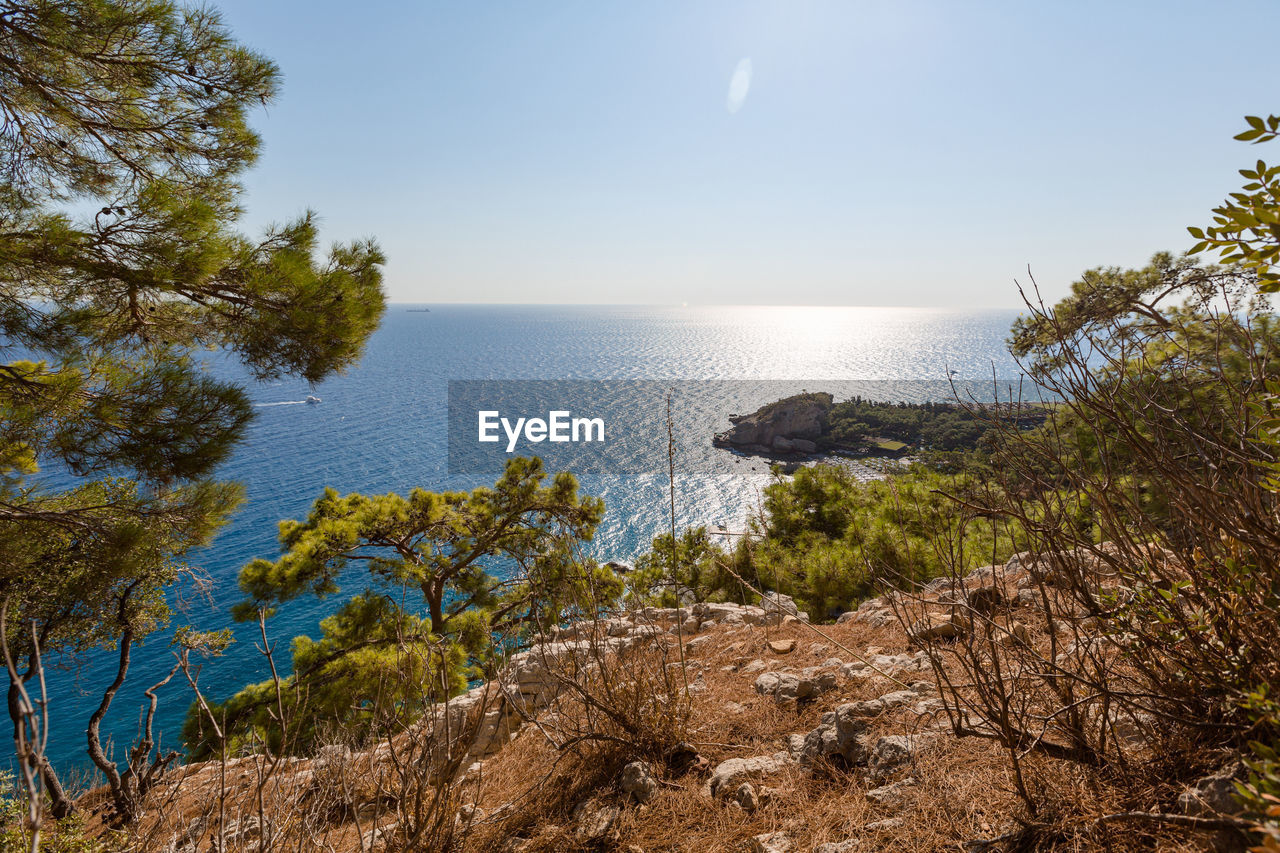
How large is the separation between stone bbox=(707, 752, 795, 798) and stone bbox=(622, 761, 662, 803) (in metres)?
0.24

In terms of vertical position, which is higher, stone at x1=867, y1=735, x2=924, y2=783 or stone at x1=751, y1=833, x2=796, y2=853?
stone at x1=867, y1=735, x2=924, y2=783

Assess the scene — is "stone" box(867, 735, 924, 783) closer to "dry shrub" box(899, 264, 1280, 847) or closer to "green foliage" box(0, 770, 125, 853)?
"dry shrub" box(899, 264, 1280, 847)

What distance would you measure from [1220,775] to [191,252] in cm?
590

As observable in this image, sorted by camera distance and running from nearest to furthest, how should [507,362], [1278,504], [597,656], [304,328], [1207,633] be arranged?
[1278,504] < [1207,633] < [597,656] < [304,328] < [507,362]

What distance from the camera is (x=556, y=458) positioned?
40844 millimetres

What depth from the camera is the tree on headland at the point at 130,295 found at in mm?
4062

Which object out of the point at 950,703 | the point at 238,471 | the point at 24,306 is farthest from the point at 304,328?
the point at 238,471

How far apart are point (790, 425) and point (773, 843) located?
122 ft

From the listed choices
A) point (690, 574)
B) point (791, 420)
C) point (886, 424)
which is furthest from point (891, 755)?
point (791, 420)

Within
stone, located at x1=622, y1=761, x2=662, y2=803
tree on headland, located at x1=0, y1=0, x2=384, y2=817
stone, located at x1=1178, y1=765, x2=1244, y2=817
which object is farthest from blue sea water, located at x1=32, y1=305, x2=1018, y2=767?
stone, located at x1=622, y1=761, x2=662, y2=803

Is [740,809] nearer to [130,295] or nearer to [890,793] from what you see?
[890,793]

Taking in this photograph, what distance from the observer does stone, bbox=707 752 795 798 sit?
7.82 ft

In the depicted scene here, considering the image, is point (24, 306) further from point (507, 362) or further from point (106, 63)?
point (507, 362)

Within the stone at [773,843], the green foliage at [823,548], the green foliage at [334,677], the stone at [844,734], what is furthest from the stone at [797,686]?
the green foliage at [334,677]
